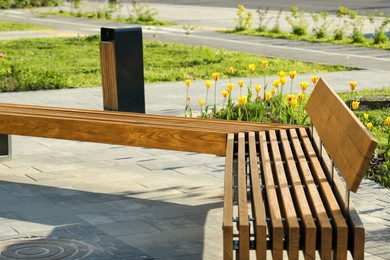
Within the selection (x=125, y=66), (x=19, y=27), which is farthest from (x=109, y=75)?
(x=19, y=27)

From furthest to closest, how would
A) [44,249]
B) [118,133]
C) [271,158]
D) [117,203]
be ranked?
[118,133] < [117,203] < [271,158] < [44,249]

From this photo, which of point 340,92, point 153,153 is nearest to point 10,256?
point 153,153

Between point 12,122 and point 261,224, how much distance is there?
377cm

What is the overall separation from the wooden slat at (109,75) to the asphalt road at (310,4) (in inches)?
734

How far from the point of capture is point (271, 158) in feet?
21.7

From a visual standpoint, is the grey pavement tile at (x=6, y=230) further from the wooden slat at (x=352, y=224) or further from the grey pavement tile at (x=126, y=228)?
the wooden slat at (x=352, y=224)

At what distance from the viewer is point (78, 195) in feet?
25.2

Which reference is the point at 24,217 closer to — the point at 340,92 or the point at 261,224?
the point at 261,224

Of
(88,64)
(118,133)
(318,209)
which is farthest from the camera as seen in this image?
(88,64)

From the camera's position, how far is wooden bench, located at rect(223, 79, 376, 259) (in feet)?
15.6

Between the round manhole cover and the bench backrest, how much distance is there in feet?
5.58

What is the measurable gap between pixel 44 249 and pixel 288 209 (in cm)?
188

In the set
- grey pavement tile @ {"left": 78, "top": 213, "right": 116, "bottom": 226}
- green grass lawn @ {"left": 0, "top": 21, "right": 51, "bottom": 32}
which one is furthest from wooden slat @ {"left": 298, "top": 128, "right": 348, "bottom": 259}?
green grass lawn @ {"left": 0, "top": 21, "right": 51, "bottom": 32}

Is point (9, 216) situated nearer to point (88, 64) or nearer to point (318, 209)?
point (318, 209)
